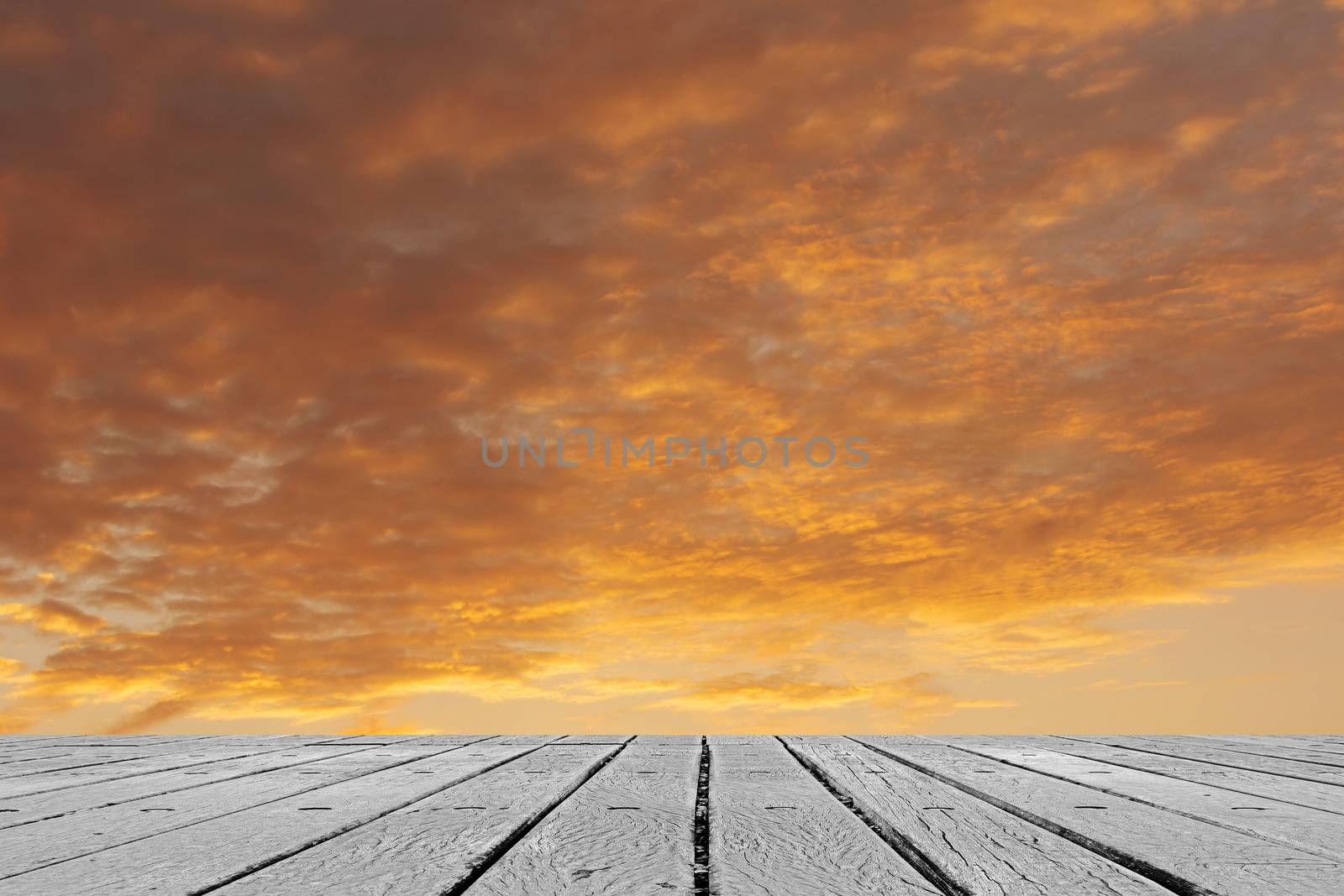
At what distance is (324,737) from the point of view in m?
5.50

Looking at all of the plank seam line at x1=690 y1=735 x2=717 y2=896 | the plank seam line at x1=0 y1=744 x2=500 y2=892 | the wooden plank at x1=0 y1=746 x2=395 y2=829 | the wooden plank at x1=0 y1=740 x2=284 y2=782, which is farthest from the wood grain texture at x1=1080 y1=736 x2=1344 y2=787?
the wooden plank at x1=0 y1=740 x2=284 y2=782

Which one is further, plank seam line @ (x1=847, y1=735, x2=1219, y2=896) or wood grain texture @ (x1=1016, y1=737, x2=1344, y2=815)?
wood grain texture @ (x1=1016, y1=737, x2=1344, y2=815)

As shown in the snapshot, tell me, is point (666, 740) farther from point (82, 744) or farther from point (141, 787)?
point (82, 744)

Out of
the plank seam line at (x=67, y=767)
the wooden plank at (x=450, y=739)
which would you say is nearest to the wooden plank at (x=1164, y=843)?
the wooden plank at (x=450, y=739)

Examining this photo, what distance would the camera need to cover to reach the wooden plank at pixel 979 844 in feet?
5.20

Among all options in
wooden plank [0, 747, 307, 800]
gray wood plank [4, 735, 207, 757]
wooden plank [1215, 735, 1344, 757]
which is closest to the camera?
wooden plank [0, 747, 307, 800]

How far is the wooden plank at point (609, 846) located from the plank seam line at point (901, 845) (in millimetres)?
399

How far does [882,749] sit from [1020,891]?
8.95 ft

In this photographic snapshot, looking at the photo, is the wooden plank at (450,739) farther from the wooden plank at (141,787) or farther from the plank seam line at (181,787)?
the wooden plank at (141,787)

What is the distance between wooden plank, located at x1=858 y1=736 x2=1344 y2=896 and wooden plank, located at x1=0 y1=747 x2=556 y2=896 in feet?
4.43

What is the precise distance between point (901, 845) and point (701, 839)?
40 cm

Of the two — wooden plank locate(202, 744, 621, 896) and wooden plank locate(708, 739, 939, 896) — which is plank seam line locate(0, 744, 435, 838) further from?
wooden plank locate(708, 739, 939, 896)

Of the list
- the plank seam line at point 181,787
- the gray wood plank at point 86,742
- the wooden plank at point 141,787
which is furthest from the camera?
the gray wood plank at point 86,742

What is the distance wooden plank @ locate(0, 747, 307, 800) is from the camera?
314 centimetres
